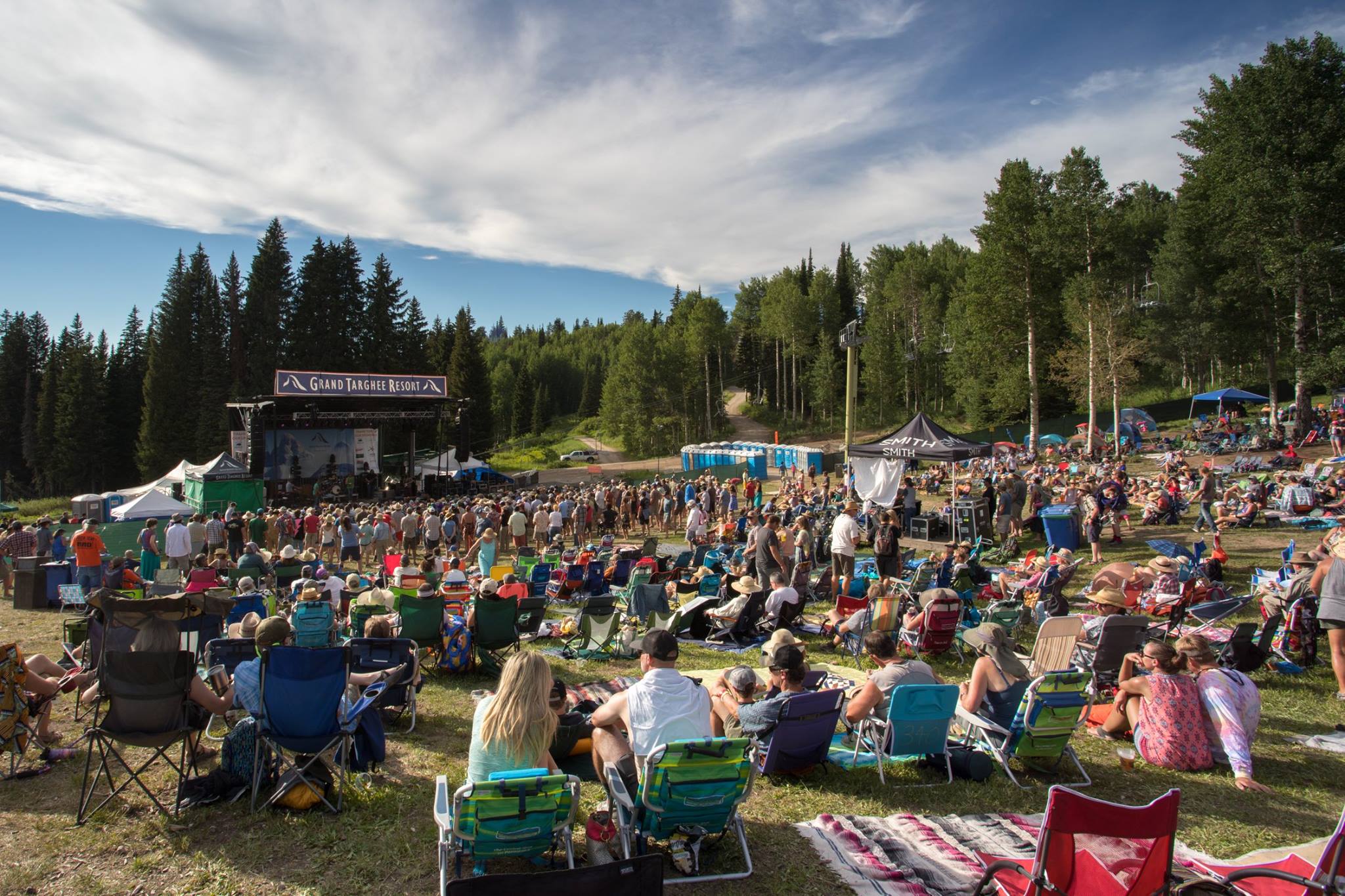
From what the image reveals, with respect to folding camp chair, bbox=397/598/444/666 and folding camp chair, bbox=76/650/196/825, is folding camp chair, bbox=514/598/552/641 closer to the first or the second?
folding camp chair, bbox=397/598/444/666

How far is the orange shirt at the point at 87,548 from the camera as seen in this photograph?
10742 millimetres

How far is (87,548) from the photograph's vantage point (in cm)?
1083

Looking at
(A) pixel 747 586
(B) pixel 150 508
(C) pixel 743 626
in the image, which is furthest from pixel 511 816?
(B) pixel 150 508

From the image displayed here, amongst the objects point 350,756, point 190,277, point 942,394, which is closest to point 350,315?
point 190,277

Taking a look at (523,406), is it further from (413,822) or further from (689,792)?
(689,792)

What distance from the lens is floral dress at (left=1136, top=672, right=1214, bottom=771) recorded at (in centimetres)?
484

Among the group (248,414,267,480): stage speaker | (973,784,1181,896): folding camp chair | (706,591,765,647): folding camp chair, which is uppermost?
(248,414,267,480): stage speaker

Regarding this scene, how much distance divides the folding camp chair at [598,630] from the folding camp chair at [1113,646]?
4.68 metres

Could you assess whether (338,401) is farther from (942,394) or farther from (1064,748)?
(942,394)

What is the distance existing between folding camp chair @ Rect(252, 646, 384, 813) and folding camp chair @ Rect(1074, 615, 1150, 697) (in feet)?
19.5

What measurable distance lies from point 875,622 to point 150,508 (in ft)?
60.8

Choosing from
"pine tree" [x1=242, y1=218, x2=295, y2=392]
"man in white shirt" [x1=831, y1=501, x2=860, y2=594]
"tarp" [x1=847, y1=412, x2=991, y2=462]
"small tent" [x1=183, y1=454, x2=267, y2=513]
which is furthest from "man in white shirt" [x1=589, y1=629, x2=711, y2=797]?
"pine tree" [x1=242, y1=218, x2=295, y2=392]

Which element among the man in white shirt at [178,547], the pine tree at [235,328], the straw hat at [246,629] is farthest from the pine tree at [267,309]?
the straw hat at [246,629]

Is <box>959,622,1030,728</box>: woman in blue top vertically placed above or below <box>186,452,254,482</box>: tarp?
below
